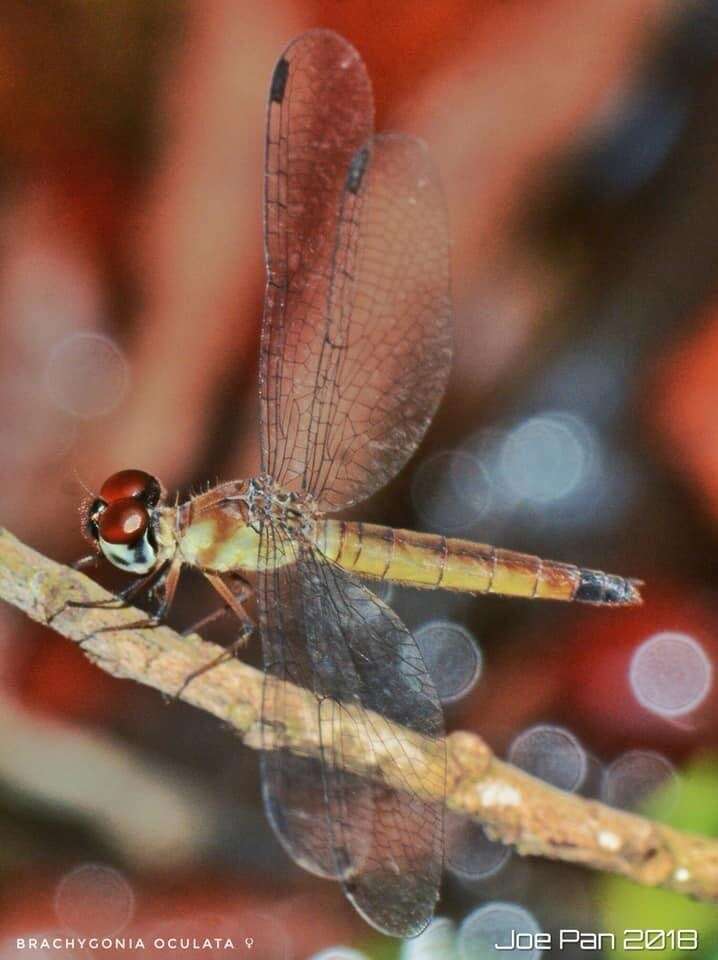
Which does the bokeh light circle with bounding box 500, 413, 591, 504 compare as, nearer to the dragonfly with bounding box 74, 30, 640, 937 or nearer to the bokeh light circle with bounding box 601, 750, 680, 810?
the dragonfly with bounding box 74, 30, 640, 937

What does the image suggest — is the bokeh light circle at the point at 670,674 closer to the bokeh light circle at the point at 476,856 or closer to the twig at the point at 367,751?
the bokeh light circle at the point at 476,856

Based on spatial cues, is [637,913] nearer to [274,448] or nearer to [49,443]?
[274,448]

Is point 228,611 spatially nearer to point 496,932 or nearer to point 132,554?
point 132,554

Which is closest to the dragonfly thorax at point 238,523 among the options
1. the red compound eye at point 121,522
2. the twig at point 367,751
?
the red compound eye at point 121,522

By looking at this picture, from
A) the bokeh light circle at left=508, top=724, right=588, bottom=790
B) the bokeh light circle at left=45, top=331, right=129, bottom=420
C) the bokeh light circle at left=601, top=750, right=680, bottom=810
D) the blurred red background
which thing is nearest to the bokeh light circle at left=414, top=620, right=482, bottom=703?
the blurred red background

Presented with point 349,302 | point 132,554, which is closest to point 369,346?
point 349,302

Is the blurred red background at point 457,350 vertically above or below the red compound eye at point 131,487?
above

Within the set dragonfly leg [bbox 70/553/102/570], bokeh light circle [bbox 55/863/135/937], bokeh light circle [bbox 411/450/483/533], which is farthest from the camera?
bokeh light circle [bbox 411/450/483/533]
